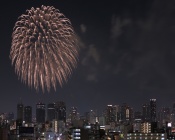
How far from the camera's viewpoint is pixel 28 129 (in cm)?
6281

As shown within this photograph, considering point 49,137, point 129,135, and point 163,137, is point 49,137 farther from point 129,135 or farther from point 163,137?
point 163,137

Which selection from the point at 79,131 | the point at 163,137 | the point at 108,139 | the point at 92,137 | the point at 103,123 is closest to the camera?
the point at 79,131

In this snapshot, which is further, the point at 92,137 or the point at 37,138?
the point at 37,138

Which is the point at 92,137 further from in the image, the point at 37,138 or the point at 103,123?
the point at 103,123

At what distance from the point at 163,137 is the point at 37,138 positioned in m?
24.3

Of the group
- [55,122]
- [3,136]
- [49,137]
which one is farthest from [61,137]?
[55,122]

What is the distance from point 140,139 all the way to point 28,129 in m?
21.1

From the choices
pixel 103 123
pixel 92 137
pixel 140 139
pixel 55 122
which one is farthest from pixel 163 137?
pixel 103 123

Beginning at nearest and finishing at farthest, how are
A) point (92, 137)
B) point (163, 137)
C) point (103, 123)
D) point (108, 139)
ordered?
point (163, 137), point (92, 137), point (108, 139), point (103, 123)

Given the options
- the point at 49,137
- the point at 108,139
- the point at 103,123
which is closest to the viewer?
the point at 108,139

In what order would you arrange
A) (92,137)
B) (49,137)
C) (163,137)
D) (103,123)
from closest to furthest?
(163,137)
(92,137)
(49,137)
(103,123)

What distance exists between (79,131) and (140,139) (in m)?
8.80

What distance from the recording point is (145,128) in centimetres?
7069

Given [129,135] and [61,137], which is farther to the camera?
[61,137]
